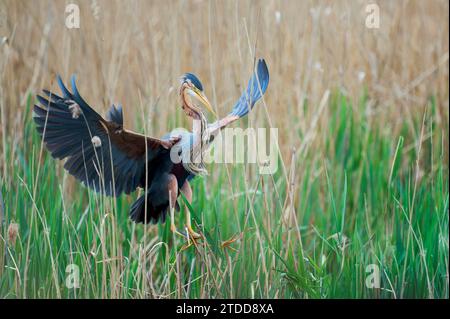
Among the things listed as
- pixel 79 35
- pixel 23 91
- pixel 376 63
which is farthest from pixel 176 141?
pixel 376 63

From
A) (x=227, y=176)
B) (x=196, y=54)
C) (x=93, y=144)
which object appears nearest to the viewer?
(x=93, y=144)

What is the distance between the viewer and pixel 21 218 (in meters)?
1.32

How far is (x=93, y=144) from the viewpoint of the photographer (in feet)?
3.91

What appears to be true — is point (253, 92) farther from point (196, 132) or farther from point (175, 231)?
point (175, 231)

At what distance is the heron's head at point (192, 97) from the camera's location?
1.23 meters

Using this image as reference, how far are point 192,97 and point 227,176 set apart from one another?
0.55 feet

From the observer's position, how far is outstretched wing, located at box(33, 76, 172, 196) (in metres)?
1.17

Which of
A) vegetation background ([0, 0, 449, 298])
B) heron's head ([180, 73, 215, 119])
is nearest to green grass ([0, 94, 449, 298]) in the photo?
vegetation background ([0, 0, 449, 298])

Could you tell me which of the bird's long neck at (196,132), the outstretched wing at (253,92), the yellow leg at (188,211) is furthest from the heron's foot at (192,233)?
the outstretched wing at (253,92)

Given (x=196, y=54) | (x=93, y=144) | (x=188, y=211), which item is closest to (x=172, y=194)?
(x=188, y=211)

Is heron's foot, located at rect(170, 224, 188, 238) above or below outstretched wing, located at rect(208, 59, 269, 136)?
below

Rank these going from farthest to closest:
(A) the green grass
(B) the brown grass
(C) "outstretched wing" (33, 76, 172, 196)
Result: (B) the brown grass
(A) the green grass
(C) "outstretched wing" (33, 76, 172, 196)

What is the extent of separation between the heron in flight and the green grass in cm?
5

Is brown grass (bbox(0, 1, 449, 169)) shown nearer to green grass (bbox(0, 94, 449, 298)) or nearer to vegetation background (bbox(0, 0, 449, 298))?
vegetation background (bbox(0, 0, 449, 298))
